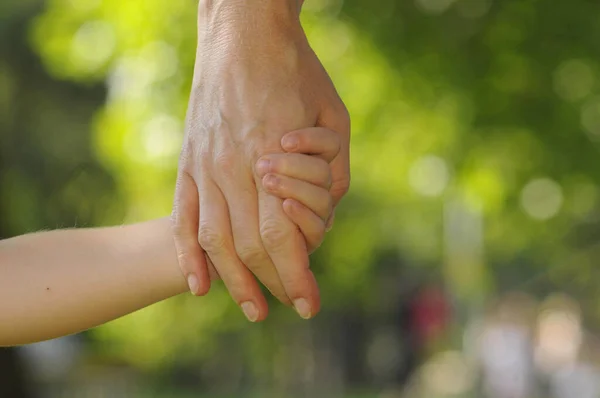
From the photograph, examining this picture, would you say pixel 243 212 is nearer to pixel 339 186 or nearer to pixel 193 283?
pixel 193 283

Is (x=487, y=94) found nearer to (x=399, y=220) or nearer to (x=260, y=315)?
(x=260, y=315)

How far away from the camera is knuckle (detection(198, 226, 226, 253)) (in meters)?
2.02

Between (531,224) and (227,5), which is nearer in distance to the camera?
(227,5)

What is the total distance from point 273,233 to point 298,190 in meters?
0.09

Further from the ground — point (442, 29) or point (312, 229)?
point (312, 229)

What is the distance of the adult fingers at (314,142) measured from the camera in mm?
2020

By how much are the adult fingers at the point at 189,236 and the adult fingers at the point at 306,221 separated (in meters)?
0.19

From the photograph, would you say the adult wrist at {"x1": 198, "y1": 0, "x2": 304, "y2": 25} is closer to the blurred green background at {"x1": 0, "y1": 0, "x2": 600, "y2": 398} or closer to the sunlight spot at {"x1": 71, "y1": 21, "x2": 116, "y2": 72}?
the blurred green background at {"x1": 0, "y1": 0, "x2": 600, "y2": 398}

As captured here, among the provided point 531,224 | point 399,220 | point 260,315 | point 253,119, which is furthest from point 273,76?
point 399,220

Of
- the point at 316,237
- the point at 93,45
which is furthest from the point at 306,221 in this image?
the point at 93,45

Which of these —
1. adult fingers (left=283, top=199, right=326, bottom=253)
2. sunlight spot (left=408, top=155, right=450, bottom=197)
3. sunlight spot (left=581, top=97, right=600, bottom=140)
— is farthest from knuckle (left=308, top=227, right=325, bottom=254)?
sunlight spot (left=408, top=155, right=450, bottom=197)

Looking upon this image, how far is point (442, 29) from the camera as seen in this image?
24.4ft

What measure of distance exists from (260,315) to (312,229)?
0.19 m

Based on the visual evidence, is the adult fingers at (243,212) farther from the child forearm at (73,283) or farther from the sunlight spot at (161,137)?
the sunlight spot at (161,137)
